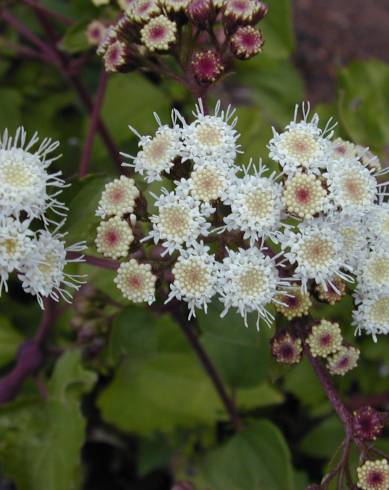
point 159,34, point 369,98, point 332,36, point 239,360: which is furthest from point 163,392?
point 332,36

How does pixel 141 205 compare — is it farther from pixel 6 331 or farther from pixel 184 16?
pixel 6 331

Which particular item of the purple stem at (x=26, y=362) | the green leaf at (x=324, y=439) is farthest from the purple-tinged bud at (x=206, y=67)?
the green leaf at (x=324, y=439)

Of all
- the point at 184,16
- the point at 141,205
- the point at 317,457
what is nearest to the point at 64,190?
the point at 141,205

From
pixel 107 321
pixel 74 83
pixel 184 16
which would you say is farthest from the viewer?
pixel 74 83

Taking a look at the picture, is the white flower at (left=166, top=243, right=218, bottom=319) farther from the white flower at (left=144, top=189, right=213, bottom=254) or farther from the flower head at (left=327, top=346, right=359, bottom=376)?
the flower head at (left=327, top=346, right=359, bottom=376)

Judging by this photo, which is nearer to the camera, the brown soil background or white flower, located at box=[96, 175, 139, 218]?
white flower, located at box=[96, 175, 139, 218]

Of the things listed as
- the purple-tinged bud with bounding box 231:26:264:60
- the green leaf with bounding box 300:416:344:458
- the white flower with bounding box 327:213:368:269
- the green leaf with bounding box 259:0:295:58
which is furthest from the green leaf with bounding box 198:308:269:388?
the green leaf with bounding box 259:0:295:58
